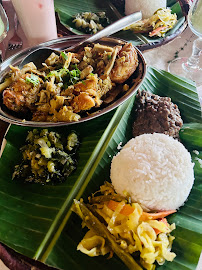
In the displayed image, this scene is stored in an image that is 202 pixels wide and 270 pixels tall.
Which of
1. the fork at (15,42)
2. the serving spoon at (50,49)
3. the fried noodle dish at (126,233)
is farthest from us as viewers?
the fork at (15,42)

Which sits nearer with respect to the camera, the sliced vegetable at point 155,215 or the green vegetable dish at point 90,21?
the sliced vegetable at point 155,215

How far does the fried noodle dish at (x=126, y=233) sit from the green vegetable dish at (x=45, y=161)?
36cm

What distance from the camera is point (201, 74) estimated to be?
3.84 metres

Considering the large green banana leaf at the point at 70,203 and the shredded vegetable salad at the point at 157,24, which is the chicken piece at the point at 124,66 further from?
the shredded vegetable salad at the point at 157,24

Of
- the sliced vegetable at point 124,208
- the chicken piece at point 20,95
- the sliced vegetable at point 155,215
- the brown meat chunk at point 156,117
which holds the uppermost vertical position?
the chicken piece at point 20,95

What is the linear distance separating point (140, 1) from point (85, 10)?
880 mm

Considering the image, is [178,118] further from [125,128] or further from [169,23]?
[169,23]

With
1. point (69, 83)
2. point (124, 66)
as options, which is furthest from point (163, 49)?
point (69, 83)

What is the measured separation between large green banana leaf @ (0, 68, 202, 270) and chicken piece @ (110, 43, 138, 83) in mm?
332

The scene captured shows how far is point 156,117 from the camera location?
271 centimetres

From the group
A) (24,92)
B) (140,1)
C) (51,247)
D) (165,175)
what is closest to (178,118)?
(165,175)

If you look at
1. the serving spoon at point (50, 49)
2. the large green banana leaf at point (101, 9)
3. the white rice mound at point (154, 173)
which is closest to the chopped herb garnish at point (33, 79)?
the serving spoon at point (50, 49)

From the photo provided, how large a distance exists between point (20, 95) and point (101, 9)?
2746 mm

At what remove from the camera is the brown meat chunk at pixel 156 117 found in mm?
2680
